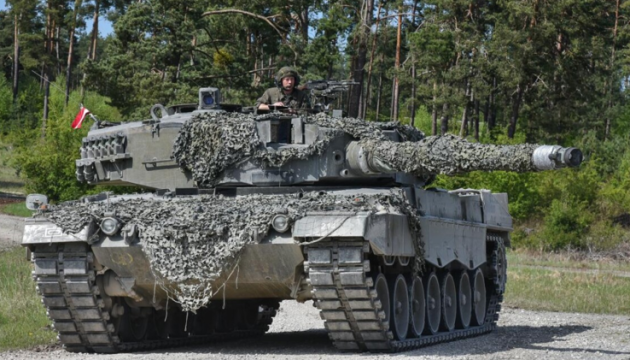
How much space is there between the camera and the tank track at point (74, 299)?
1362cm

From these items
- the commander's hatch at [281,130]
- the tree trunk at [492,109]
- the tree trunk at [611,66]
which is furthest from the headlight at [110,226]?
the tree trunk at [611,66]

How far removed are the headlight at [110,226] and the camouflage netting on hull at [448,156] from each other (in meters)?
3.09

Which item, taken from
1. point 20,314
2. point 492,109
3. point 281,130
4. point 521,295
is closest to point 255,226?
point 281,130

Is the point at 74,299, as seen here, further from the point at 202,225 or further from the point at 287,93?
the point at 287,93

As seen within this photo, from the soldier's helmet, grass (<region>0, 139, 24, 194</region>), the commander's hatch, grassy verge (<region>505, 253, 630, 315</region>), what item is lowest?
grassy verge (<region>505, 253, 630, 315</region>)

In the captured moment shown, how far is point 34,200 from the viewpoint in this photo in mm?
14297

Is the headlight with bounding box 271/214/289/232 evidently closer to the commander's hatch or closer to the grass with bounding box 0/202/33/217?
the commander's hatch

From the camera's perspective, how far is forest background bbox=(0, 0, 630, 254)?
3588 centimetres

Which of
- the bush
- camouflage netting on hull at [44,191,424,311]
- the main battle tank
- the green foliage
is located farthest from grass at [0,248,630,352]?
the green foliage

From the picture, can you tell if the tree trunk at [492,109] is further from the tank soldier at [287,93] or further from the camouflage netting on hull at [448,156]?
the camouflage netting on hull at [448,156]

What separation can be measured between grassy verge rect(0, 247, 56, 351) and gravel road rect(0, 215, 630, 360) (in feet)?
2.46

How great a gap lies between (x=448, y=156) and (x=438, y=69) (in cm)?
3484

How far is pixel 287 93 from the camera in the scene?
1605 cm

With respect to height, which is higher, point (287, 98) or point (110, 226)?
point (287, 98)
